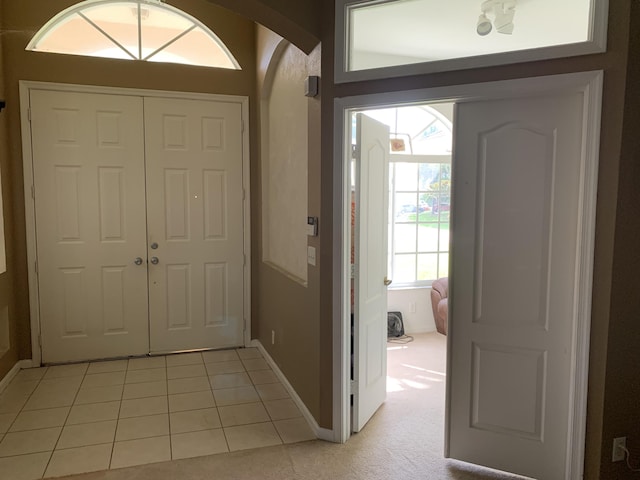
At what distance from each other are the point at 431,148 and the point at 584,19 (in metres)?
3.19

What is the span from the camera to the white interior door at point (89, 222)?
3.97 meters

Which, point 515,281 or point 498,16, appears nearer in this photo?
point 498,16

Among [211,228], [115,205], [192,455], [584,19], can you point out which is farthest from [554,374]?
[115,205]

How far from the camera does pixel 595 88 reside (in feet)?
6.64

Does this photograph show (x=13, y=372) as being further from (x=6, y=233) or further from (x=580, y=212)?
(x=580, y=212)

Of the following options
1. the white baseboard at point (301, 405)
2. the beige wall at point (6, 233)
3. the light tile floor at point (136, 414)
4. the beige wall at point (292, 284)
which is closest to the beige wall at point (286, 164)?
the beige wall at point (292, 284)

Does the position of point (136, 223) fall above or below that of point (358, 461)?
above

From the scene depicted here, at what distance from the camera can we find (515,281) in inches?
93.4

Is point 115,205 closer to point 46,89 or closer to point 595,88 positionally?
point 46,89

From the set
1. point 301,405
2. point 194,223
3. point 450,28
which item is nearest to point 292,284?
point 301,405

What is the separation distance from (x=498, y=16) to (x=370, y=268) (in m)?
1.54

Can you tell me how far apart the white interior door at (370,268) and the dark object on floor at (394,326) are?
5.52 ft

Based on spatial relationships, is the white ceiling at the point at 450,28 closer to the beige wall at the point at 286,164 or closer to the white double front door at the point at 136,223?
the beige wall at the point at 286,164

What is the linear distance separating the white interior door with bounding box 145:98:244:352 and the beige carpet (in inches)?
75.4
